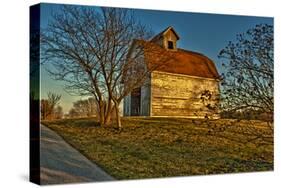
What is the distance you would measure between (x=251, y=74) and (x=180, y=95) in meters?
1.62

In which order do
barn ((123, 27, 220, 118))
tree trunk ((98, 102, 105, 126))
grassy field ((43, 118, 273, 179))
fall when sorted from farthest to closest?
barn ((123, 27, 220, 118))
tree trunk ((98, 102, 105, 126))
grassy field ((43, 118, 273, 179))

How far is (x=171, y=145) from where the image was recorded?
34.4 feet

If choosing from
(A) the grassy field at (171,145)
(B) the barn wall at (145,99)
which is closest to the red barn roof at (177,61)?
(B) the barn wall at (145,99)

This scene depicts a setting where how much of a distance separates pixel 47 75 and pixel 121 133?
155 centimetres

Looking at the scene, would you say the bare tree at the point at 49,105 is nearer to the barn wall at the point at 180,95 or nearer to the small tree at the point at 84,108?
the small tree at the point at 84,108

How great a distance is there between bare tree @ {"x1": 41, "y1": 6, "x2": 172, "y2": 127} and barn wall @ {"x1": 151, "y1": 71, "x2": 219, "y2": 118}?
375 mm

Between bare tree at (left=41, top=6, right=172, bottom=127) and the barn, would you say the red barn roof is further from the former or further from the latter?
bare tree at (left=41, top=6, right=172, bottom=127)

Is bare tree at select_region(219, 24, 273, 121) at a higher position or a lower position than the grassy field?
higher

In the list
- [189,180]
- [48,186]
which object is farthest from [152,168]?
[48,186]

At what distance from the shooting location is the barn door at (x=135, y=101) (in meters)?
10.3

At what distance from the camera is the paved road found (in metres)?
9.42

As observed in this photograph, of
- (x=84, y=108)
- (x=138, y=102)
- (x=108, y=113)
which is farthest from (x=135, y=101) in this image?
(x=84, y=108)

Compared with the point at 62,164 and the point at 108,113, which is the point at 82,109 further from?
the point at 62,164

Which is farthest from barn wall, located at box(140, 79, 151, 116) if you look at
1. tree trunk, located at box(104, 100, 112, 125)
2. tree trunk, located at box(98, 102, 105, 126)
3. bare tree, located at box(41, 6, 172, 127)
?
tree trunk, located at box(98, 102, 105, 126)
